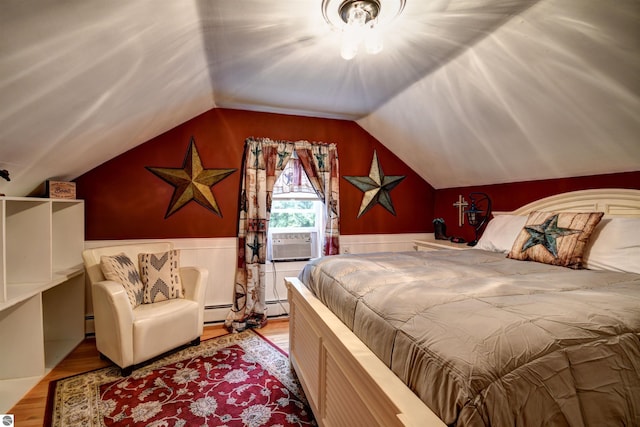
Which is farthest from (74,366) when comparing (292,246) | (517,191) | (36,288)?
(517,191)

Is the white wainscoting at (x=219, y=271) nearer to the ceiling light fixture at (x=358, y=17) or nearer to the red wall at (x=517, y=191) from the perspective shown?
the red wall at (x=517, y=191)

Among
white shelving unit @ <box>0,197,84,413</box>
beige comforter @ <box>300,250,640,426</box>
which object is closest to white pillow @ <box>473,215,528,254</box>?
beige comforter @ <box>300,250,640,426</box>

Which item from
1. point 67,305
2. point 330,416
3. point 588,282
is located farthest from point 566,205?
point 67,305

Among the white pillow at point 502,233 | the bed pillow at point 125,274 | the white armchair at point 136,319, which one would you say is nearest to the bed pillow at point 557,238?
the white pillow at point 502,233

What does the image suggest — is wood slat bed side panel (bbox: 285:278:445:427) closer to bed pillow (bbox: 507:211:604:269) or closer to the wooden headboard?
bed pillow (bbox: 507:211:604:269)

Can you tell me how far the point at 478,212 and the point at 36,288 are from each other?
13.2 feet

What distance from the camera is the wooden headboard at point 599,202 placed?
2168mm

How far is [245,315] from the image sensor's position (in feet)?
10.6

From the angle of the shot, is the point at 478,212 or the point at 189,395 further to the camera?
→ the point at 478,212

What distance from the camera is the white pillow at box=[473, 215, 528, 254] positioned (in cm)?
254

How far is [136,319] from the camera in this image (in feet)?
7.43

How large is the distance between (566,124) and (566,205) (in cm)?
80

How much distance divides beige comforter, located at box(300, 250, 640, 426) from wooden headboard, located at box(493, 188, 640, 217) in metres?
1.15

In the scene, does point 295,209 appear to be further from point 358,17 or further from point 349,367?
point 349,367
